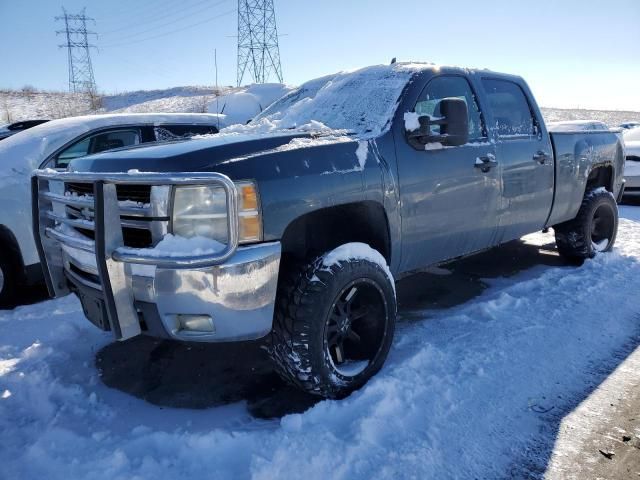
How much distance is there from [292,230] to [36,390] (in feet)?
5.67

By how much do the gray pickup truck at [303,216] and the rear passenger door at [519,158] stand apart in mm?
→ 24

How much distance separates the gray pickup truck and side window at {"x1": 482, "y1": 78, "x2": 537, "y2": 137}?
0.11 feet

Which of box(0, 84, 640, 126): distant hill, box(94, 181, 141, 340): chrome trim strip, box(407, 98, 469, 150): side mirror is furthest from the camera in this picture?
box(0, 84, 640, 126): distant hill

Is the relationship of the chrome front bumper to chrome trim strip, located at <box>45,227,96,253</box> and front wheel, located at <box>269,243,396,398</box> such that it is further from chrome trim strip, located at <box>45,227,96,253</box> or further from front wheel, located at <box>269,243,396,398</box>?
front wheel, located at <box>269,243,396,398</box>

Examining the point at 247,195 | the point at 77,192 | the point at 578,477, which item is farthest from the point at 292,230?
the point at 578,477

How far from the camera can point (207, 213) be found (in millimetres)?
2330

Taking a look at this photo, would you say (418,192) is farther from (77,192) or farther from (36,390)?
(36,390)

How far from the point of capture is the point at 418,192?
318 cm

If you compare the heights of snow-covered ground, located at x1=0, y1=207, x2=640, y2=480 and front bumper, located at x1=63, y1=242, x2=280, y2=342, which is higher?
front bumper, located at x1=63, y1=242, x2=280, y2=342

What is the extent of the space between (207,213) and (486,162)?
2.26 metres

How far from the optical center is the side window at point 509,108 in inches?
161

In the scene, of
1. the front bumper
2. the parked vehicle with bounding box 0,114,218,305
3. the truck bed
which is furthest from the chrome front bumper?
the truck bed

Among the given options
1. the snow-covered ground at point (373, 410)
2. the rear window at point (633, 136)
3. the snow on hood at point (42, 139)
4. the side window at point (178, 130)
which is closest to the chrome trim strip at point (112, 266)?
the snow-covered ground at point (373, 410)

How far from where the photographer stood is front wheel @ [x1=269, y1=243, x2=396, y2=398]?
2.56 meters
